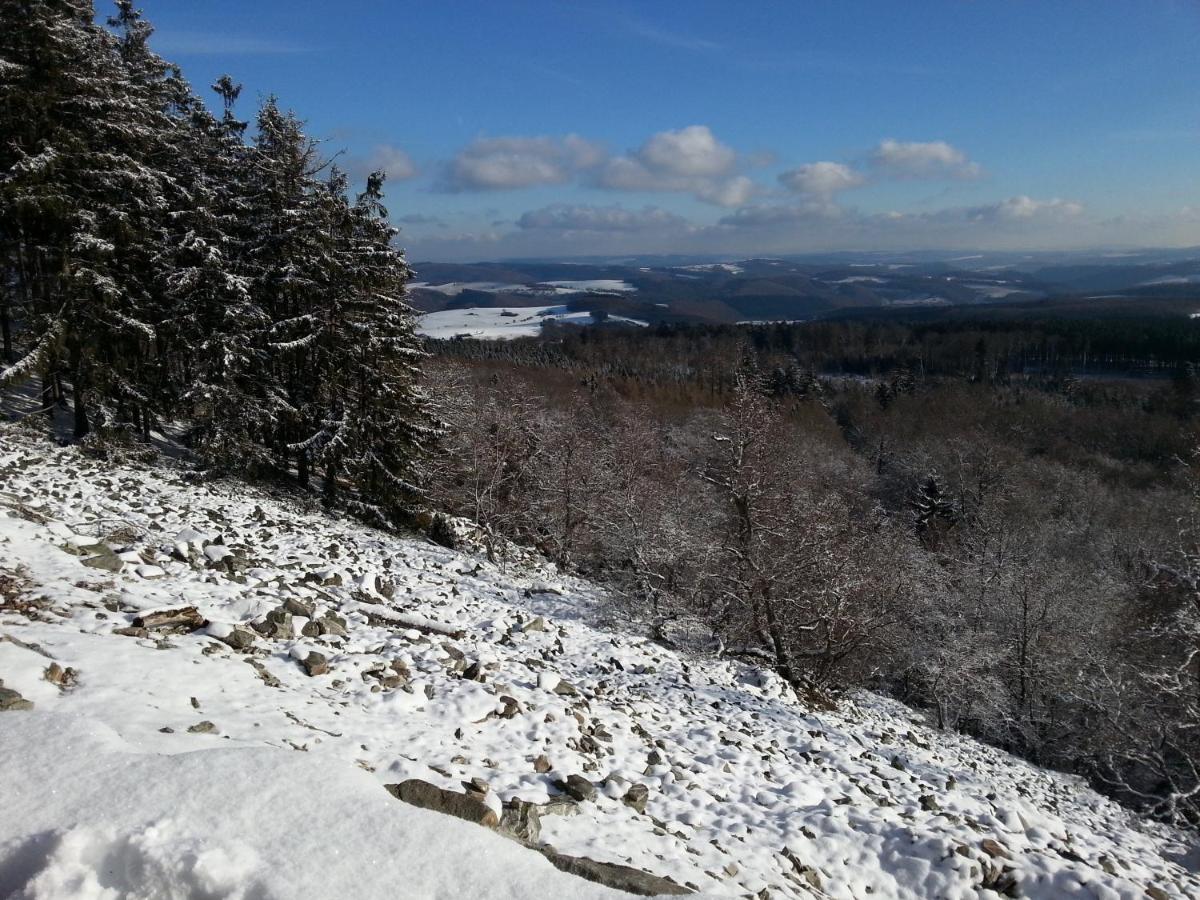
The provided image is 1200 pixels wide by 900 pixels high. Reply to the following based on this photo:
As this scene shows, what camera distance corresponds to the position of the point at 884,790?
10.3m

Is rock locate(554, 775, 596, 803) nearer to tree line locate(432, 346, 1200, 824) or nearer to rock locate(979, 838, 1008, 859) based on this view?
rock locate(979, 838, 1008, 859)

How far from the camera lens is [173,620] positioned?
9320 mm

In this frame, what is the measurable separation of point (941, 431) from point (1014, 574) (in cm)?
5012

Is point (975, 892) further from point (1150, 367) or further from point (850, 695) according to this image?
point (1150, 367)

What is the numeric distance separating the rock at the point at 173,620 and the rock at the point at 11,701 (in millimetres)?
2697

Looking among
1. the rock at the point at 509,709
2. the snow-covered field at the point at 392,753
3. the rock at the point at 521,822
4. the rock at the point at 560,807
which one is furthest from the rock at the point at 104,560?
the rock at the point at 560,807

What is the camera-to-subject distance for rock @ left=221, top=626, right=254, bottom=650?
9.29 m

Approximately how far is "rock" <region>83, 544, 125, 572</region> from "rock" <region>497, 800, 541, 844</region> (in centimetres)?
834

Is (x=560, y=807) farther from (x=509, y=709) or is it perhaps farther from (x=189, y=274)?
(x=189, y=274)

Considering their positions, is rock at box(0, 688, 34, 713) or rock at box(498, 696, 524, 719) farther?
rock at box(498, 696, 524, 719)

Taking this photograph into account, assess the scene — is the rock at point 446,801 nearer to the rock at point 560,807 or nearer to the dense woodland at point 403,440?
the rock at point 560,807

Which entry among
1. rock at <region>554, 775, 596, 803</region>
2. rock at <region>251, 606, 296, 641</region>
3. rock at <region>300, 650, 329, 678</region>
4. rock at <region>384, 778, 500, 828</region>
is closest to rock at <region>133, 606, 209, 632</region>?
rock at <region>251, 606, 296, 641</region>

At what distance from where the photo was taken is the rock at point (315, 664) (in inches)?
361

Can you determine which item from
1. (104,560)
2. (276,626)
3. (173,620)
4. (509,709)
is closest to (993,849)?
(509,709)
